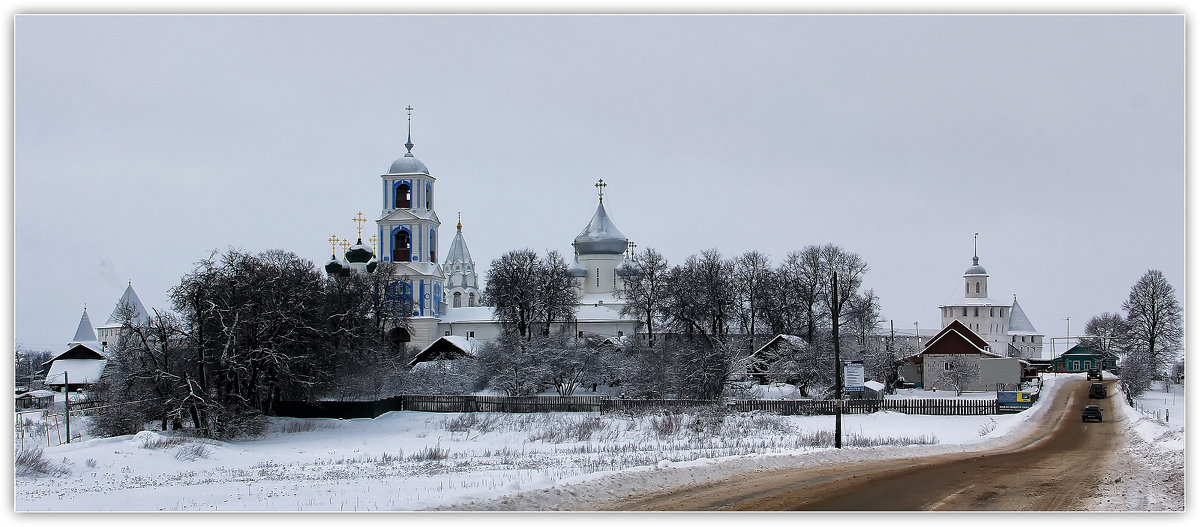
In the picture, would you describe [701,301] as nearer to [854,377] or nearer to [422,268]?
[422,268]

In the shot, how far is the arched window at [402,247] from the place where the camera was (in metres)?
78.1

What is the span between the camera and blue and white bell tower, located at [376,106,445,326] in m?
77.6

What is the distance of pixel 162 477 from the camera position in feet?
77.9

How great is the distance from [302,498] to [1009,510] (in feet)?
34.0

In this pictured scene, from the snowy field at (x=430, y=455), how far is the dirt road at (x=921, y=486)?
1.42 meters

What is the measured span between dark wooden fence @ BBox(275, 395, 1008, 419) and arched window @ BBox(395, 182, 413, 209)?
105 ft

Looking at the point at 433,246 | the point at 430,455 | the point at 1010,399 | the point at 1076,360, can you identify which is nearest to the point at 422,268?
the point at 433,246

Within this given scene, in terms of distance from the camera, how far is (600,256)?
85.7 meters

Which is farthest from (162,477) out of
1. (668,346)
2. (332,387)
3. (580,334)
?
(580,334)

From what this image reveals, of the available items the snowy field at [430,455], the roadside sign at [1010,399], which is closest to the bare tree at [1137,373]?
the roadside sign at [1010,399]

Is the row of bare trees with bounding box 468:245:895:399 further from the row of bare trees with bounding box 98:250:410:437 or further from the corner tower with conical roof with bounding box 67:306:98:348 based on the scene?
the corner tower with conical roof with bounding box 67:306:98:348

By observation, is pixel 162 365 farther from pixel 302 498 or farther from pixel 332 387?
pixel 302 498

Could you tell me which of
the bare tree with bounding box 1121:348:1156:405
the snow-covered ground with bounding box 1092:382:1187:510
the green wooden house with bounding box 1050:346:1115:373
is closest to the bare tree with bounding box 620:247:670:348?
the bare tree with bounding box 1121:348:1156:405

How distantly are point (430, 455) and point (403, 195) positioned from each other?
51.6m
